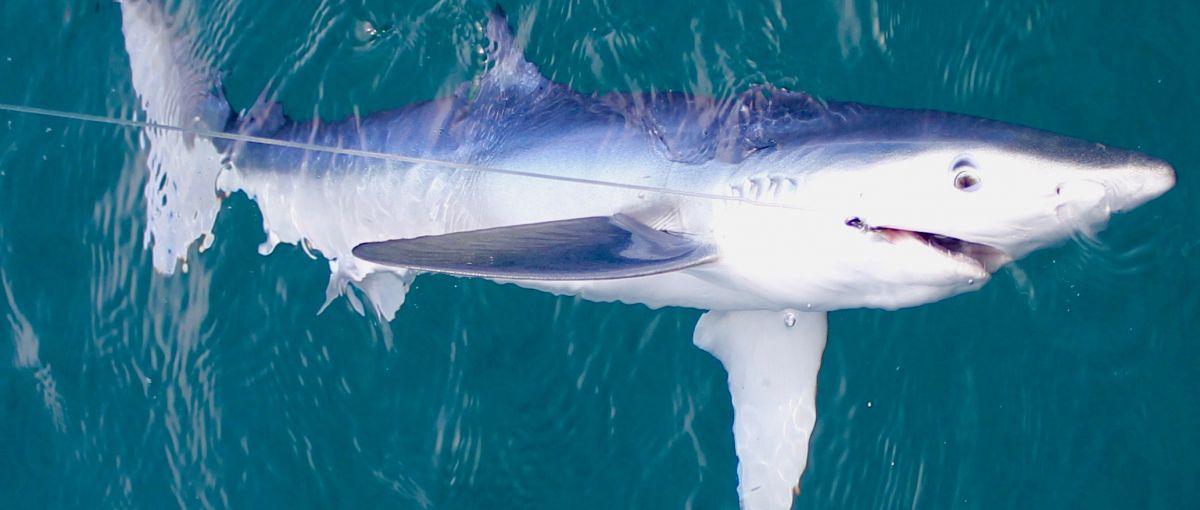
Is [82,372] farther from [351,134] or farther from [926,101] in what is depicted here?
[926,101]

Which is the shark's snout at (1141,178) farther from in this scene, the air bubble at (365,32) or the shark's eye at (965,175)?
the air bubble at (365,32)

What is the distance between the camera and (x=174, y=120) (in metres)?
4.61

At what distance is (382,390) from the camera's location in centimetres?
429

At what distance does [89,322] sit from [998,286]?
3931mm

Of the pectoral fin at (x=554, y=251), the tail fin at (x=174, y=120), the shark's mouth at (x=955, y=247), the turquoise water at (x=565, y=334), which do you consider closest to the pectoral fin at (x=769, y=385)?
the turquoise water at (x=565, y=334)

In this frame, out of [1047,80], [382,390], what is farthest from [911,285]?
[382,390]

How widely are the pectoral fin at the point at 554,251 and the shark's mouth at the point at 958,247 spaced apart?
0.58m

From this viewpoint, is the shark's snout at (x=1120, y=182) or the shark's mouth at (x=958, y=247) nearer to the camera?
the shark's snout at (x=1120, y=182)

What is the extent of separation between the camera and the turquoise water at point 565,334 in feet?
13.3

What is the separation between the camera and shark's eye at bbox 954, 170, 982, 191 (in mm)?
2916

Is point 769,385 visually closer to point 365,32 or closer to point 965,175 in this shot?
point 965,175

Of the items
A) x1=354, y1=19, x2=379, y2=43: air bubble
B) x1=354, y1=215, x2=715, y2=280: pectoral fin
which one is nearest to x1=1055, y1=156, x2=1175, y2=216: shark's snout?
x1=354, y1=215, x2=715, y2=280: pectoral fin

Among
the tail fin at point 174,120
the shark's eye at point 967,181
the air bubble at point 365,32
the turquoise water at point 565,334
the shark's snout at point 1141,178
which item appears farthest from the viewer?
the air bubble at point 365,32

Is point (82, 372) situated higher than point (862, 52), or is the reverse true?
point (862, 52)
